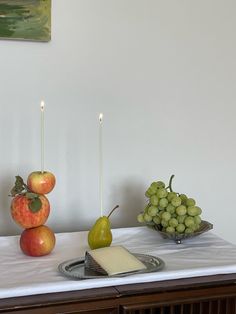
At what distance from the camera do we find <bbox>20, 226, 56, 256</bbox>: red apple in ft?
3.34

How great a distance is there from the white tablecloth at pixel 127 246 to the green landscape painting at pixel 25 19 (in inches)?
23.2

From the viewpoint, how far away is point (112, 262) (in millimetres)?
911

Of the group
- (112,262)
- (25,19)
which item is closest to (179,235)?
(112,262)

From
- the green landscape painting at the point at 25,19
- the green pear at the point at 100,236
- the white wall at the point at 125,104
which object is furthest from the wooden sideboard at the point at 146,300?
the green landscape painting at the point at 25,19

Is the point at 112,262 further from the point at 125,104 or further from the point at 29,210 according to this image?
the point at 125,104

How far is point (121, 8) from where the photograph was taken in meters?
1.41

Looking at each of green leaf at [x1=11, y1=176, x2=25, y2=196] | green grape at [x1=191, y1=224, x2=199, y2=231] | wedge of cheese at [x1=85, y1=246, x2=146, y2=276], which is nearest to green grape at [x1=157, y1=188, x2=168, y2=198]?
green grape at [x1=191, y1=224, x2=199, y2=231]

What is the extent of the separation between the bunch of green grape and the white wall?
304 mm

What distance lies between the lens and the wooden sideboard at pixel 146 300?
79cm

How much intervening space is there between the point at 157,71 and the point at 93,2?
0.30 m

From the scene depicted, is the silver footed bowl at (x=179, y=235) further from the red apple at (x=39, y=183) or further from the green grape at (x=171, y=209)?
the red apple at (x=39, y=183)

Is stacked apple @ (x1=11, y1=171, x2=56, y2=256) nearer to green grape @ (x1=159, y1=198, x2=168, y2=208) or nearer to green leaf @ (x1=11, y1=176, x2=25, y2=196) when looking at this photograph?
green leaf @ (x1=11, y1=176, x2=25, y2=196)

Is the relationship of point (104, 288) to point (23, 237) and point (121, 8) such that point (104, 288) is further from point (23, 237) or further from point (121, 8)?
point (121, 8)

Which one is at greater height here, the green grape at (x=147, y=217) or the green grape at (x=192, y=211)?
the green grape at (x=192, y=211)
